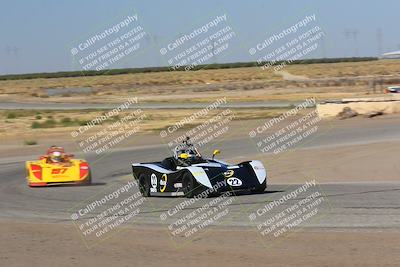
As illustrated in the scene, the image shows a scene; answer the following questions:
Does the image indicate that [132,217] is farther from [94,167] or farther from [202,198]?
[94,167]

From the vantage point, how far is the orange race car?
23.4 meters

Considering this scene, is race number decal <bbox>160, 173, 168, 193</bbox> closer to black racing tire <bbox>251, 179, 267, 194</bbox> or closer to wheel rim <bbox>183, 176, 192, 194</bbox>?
wheel rim <bbox>183, 176, 192, 194</bbox>

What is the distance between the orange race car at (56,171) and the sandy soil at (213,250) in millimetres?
10499

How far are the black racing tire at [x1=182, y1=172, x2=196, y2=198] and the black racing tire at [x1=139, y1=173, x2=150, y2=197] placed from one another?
158cm

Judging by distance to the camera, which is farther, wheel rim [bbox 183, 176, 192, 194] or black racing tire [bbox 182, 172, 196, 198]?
wheel rim [bbox 183, 176, 192, 194]

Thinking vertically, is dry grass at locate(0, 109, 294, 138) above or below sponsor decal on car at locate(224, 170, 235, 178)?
below

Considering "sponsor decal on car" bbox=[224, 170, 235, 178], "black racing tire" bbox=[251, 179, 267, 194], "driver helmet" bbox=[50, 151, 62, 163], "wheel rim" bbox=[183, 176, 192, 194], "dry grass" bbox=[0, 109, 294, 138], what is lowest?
"dry grass" bbox=[0, 109, 294, 138]

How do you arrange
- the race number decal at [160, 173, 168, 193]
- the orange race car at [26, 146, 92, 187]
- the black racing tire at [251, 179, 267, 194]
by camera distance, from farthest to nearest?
the orange race car at [26, 146, 92, 187] → the race number decal at [160, 173, 168, 193] → the black racing tire at [251, 179, 267, 194]

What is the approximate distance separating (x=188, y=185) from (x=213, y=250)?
6948 millimetres

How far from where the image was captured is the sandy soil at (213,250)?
9977 millimetres

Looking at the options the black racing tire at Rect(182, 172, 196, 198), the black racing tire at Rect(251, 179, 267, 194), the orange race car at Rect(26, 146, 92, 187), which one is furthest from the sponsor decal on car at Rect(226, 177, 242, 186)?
the orange race car at Rect(26, 146, 92, 187)

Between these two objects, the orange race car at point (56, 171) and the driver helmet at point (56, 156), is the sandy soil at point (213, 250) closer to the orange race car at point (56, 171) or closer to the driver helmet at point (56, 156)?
the orange race car at point (56, 171)

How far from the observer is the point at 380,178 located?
21.4 m

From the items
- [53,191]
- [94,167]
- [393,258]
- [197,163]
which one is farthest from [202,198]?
[94,167]
